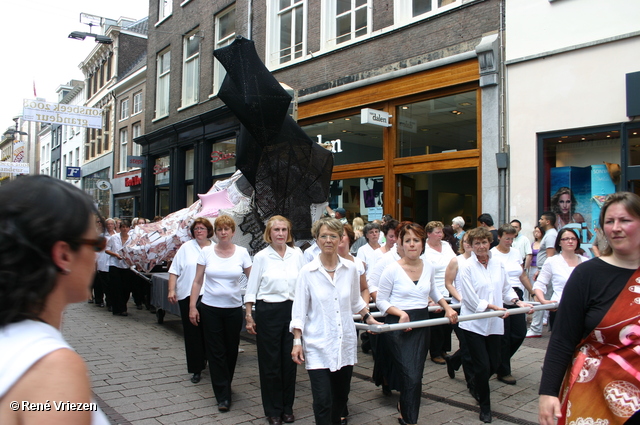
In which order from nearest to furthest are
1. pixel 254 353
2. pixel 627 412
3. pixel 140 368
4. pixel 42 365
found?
pixel 42 365 → pixel 627 412 → pixel 140 368 → pixel 254 353

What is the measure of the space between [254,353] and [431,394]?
2.93m

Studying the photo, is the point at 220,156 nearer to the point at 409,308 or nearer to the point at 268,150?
the point at 268,150

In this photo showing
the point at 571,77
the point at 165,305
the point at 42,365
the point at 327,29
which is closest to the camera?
the point at 42,365

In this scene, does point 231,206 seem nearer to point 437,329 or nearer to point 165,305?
point 165,305

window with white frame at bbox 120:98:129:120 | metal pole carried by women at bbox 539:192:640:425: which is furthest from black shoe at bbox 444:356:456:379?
window with white frame at bbox 120:98:129:120

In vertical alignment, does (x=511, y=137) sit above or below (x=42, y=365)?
above

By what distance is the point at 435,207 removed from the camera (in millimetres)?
12875

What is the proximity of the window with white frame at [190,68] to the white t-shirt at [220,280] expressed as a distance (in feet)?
58.5

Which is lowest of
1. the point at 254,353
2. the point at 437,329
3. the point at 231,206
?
the point at 254,353

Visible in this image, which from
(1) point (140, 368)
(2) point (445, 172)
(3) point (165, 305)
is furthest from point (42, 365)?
(2) point (445, 172)

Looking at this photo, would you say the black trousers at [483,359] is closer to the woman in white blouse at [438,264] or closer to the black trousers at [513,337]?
the black trousers at [513,337]

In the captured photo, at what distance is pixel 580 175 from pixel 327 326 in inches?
317

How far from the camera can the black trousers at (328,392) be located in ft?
13.1

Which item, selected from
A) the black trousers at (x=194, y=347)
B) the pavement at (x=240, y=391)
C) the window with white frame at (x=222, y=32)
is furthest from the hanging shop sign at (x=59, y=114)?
the black trousers at (x=194, y=347)
